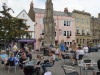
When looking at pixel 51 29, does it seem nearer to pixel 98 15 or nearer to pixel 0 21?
pixel 0 21

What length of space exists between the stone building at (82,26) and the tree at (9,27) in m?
35.2

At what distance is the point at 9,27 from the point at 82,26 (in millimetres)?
39749

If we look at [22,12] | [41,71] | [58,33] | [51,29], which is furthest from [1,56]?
[58,33]

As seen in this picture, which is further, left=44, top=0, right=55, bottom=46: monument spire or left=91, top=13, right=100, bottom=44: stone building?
left=91, top=13, right=100, bottom=44: stone building

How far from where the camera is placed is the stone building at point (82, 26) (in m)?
73.1

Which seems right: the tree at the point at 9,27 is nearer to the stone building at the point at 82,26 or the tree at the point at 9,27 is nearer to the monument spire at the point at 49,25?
the monument spire at the point at 49,25

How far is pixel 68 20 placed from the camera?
227ft

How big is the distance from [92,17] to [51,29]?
169 ft

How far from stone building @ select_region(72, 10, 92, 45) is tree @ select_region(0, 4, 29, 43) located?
115 ft

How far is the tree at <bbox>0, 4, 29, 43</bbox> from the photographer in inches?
1438

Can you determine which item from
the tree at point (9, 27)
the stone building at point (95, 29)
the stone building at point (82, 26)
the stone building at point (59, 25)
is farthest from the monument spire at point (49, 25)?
the stone building at point (95, 29)

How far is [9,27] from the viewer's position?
1507 inches

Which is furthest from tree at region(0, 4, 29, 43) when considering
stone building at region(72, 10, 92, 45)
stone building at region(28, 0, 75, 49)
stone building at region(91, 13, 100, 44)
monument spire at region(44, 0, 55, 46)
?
stone building at region(91, 13, 100, 44)

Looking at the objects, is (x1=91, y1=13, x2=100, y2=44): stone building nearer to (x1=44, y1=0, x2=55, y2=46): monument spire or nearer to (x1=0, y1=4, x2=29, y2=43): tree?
(x1=0, y1=4, x2=29, y2=43): tree
